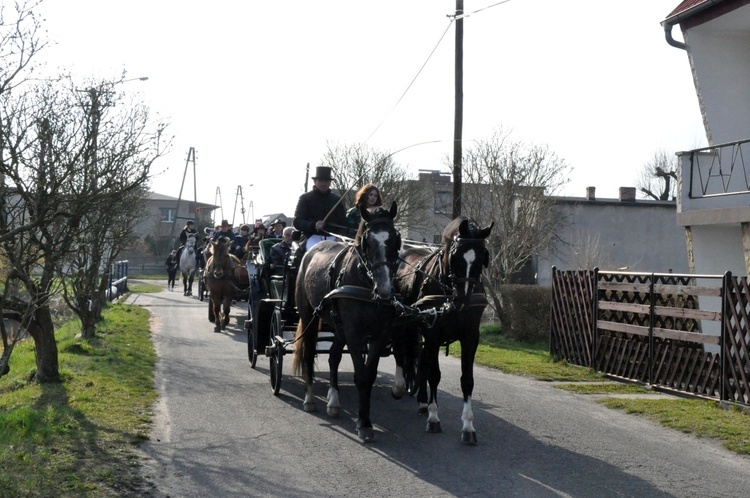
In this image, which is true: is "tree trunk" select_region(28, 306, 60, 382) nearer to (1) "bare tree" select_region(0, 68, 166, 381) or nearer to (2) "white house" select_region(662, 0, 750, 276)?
(1) "bare tree" select_region(0, 68, 166, 381)

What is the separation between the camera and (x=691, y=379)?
40.8 feet

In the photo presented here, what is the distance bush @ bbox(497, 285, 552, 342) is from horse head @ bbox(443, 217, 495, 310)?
9.97m

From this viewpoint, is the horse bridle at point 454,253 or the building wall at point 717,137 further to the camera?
the building wall at point 717,137

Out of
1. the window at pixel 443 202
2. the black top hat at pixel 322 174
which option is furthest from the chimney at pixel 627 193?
the black top hat at pixel 322 174

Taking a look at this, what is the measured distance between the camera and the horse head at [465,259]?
27.7 ft

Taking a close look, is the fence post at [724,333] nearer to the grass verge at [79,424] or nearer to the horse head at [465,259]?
the horse head at [465,259]

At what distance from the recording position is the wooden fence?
37.5ft

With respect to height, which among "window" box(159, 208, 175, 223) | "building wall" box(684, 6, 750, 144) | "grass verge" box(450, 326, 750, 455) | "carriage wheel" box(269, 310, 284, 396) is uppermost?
"window" box(159, 208, 175, 223)

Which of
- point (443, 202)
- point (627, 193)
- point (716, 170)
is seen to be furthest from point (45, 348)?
point (627, 193)

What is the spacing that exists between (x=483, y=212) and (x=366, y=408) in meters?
22.3

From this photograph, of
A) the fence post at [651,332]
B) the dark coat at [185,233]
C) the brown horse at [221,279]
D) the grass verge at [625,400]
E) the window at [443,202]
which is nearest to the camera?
the grass verge at [625,400]

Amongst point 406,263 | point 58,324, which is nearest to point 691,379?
point 406,263

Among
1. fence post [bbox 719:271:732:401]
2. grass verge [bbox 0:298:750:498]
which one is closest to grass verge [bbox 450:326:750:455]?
grass verge [bbox 0:298:750:498]

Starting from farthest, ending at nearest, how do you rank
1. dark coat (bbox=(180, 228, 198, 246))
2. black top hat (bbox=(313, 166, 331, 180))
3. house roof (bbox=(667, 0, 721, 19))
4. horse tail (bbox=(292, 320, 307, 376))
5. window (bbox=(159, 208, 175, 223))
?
window (bbox=(159, 208, 175, 223)) < dark coat (bbox=(180, 228, 198, 246)) < house roof (bbox=(667, 0, 721, 19)) < black top hat (bbox=(313, 166, 331, 180)) < horse tail (bbox=(292, 320, 307, 376))
